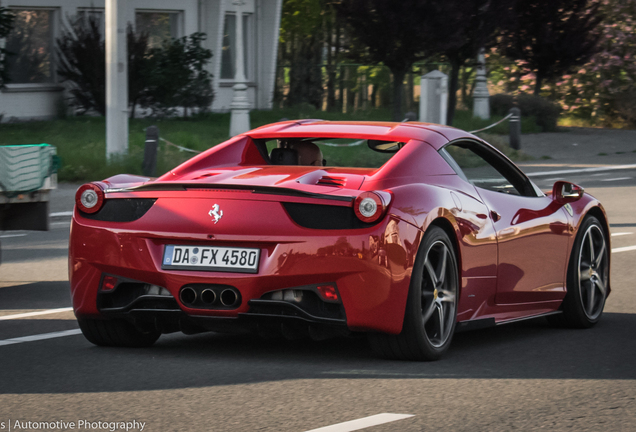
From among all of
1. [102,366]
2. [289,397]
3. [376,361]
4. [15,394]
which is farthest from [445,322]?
[15,394]

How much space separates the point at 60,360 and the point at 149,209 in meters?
0.95

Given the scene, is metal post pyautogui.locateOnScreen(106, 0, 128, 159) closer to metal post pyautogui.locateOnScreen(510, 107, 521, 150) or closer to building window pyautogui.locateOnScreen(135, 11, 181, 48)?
metal post pyautogui.locateOnScreen(510, 107, 521, 150)

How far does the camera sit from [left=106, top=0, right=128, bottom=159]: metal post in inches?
754

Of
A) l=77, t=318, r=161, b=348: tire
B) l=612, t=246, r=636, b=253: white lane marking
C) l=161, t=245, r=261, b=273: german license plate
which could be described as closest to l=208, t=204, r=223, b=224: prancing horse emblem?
l=161, t=245, r=261, b=273: german license plate

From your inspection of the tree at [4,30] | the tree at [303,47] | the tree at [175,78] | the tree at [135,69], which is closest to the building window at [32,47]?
the tree at [135,69]

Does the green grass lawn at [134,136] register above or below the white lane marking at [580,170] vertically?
above

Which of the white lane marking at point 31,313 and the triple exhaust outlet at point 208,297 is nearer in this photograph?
the triple exhaust outlet at point 208,297

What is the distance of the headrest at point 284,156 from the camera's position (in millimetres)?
6785

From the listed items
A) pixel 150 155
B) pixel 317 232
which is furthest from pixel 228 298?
pixel 150 155

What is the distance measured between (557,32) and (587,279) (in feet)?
91.0

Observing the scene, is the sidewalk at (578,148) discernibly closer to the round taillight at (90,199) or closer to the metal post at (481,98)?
the metal post at (481,98)

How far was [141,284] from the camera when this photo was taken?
5.79m

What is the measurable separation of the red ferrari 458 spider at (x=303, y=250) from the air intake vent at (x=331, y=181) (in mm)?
11

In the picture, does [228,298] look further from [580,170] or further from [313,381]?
[580,170]
